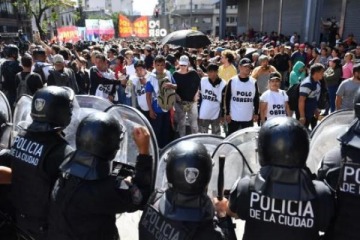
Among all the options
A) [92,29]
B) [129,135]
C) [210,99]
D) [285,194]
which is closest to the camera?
[285,194]

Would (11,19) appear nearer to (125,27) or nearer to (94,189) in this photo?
(125,27)

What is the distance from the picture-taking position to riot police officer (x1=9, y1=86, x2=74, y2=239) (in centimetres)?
246

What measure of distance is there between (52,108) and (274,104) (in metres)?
3.65

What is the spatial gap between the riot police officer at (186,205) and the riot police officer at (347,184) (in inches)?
24.1

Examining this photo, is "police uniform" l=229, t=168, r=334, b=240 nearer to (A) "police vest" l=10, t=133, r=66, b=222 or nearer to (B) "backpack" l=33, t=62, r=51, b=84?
(A) "police vest" l=10, t=133, r=66, b=222

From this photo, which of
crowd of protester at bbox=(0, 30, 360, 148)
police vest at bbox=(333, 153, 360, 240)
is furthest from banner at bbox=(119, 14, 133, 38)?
police vest at bbox=(333, 153, 360, 240)

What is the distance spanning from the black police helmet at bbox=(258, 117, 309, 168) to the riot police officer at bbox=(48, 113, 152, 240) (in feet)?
2.42

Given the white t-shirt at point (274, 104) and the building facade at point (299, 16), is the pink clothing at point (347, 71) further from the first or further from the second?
the building facade at point (299, 16)

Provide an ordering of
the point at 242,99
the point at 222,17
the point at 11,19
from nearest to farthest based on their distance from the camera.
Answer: the point at 242,99 → the point at 222,17 → the point at 11,19

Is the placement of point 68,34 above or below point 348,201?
above

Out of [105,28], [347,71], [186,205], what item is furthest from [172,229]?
[105,28]

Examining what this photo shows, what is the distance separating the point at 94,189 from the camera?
2133 millimetres

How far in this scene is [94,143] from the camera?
7.27 feet

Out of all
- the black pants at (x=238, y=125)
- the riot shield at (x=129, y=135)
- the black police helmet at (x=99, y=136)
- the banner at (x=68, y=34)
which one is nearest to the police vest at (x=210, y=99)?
the black pants at (x=238, y=125)
